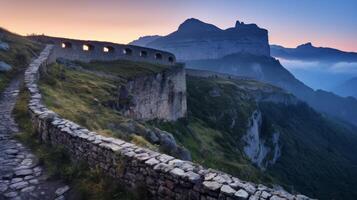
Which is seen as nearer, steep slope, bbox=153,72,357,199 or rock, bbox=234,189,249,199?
A: rock, bbox=234,189,249,199

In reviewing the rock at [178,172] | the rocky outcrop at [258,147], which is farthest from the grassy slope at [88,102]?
the rocky outcrop at [258,147]

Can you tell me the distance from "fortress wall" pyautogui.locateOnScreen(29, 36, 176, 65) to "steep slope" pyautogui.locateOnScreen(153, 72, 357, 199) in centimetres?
1183

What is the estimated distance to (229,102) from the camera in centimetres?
8275

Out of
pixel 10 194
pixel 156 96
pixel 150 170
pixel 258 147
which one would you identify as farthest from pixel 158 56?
pixel 150 170

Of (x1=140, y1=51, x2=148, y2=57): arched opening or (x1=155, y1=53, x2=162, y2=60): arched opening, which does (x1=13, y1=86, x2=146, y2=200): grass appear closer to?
(x1=140, y1=51, x2=148, y2=57): arched opening

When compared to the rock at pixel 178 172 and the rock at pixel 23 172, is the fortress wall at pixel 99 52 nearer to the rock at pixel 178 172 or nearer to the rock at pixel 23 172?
the rock at pixel 23 172

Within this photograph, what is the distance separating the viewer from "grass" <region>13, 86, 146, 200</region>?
868 centimetres

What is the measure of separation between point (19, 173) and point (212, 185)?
6.13 m

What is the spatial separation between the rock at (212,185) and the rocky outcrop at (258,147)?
6135cm

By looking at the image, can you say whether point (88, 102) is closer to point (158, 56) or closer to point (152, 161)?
point (152, 161)

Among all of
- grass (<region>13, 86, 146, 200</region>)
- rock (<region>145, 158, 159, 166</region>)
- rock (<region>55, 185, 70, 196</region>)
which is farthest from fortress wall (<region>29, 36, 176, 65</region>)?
rock (<region>145, 158, 159, 166</region>)

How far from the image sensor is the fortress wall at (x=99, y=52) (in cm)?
4181

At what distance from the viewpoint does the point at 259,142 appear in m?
86.3

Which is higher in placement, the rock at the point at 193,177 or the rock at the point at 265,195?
the rock at the point at 193,177
